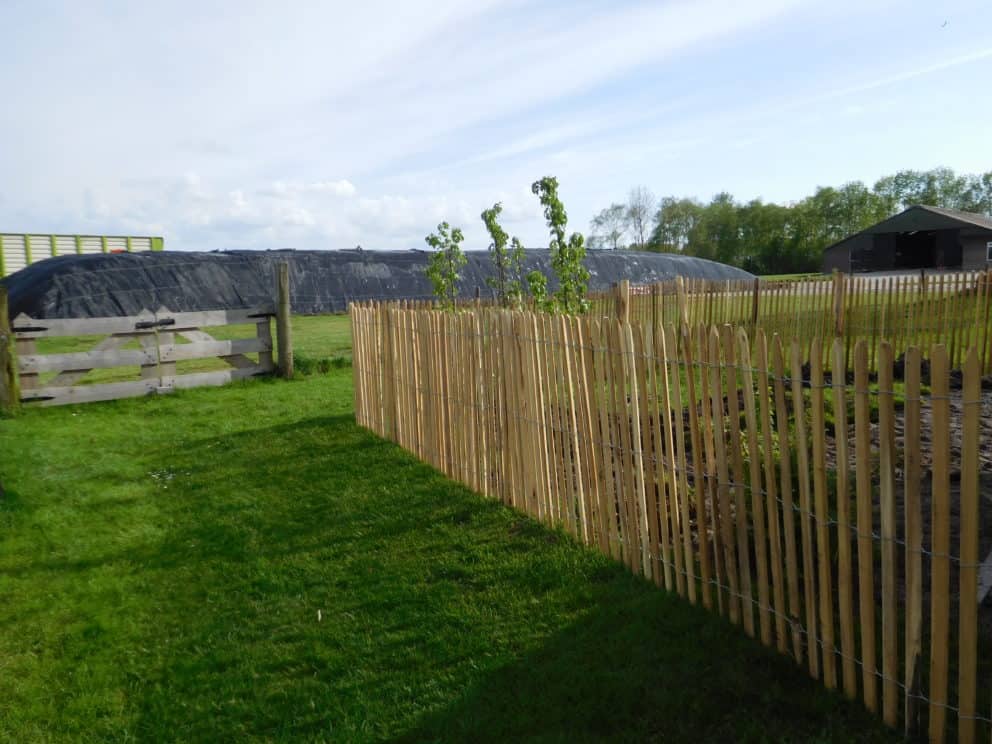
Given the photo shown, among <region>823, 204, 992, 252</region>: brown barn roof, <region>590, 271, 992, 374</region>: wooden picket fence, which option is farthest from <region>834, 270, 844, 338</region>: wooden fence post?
<region>823, 204, 992, 252</region>: brown barn roof

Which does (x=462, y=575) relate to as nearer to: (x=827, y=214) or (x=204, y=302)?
(x=204, y=302)

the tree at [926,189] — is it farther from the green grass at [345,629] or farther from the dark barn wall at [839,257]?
the green grass at [345,629]

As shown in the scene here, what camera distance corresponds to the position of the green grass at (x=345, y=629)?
3045mm

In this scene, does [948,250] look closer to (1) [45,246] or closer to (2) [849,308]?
(2) [849,308]

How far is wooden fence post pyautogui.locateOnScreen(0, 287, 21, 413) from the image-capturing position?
30.5 feet

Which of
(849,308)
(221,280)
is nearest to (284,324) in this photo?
(849,308)

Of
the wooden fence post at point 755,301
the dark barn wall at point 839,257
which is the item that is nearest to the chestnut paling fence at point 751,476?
the wooden fence post at point 755,301

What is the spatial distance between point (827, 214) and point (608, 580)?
7422cm

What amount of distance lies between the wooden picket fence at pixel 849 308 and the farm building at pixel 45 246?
32.6 meters

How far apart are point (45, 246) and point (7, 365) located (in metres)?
35.7

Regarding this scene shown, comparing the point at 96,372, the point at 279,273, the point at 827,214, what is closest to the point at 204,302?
the point at 96,372

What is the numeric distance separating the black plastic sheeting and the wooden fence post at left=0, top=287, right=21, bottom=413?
8888mm

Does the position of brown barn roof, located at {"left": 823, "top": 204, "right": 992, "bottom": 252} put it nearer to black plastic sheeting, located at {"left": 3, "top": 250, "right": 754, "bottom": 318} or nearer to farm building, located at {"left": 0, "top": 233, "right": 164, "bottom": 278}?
black plastic sheeting, located at {"left": 3, "top": 250, "right": 754, "bottom": 318}

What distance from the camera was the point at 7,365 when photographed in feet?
30.7
